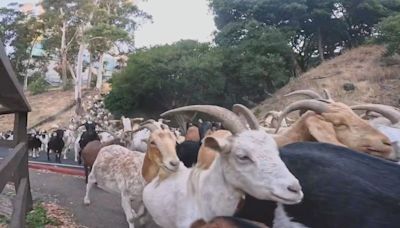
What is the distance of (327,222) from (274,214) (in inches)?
16.4

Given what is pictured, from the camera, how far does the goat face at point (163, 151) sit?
4800 millimetres

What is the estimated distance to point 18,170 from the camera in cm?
496

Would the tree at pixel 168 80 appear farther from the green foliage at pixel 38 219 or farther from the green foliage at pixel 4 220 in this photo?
the green foliage at pixel 4 220

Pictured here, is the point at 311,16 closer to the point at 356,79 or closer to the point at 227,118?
the point at 356,79

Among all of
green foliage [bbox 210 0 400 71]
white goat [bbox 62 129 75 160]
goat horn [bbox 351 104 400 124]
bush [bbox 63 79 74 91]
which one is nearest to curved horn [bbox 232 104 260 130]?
goat horn [bbox 351 104 400 124]

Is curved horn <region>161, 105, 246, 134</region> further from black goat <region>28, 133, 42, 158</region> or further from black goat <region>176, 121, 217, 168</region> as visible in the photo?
black goat <region>28, 133, 42, 158</region>

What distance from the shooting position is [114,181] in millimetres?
6883

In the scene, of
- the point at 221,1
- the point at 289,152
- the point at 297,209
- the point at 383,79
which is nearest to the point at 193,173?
the point at 289,152

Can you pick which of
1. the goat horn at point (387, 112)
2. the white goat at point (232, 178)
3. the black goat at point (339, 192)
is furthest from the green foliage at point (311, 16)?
the black goat at point (339, 192)

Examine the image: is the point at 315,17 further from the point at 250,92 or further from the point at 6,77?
the point at 6,77

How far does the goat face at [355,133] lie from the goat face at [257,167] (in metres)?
1.22

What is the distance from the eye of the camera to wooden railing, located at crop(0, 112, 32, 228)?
338 cm

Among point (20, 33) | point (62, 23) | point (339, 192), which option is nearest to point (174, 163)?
point (339, 192)

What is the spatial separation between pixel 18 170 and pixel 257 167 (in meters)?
2.93
